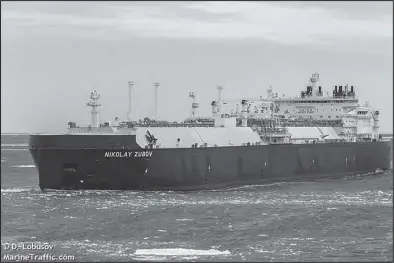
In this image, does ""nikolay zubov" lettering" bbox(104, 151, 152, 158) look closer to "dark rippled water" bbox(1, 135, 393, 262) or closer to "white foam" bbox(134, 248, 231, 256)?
"dark rippled water" bbox(1, 135, 393, 262)

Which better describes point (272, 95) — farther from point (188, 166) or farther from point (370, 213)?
point (370, 213)

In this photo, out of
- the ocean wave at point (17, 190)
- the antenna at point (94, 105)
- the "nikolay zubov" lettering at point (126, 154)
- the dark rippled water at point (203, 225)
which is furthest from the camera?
the ocean wave at point (17, 190)

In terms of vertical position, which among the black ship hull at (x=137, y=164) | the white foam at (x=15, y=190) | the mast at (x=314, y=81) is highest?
the mast at (x=314, y=81)

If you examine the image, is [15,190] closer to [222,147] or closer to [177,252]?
[222,147]

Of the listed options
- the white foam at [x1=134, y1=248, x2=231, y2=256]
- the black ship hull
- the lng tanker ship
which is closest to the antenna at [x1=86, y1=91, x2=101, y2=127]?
the lng tanker ship

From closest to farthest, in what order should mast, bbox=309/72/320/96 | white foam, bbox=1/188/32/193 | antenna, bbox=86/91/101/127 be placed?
antenna, bbox=86/91/101/127 → white foam, bbox=1/188/32/193 → mast, bbox=309/72/320/96

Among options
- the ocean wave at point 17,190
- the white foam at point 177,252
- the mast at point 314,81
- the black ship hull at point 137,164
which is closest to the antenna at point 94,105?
the black ship hull at point 137,164

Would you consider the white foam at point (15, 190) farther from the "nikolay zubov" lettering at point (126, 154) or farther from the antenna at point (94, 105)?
the "nikolay zubov" lettering at point (126, 154)
